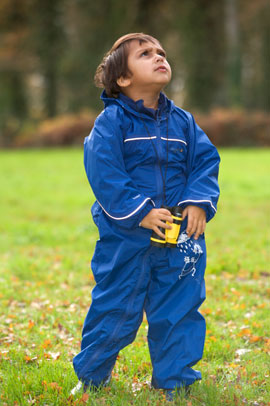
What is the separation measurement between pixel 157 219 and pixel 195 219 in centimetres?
24

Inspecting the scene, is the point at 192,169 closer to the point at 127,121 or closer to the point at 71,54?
the point at 127,121

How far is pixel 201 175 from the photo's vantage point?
3.07m

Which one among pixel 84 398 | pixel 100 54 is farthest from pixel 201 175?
pixel 100 54

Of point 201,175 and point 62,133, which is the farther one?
point 62,133

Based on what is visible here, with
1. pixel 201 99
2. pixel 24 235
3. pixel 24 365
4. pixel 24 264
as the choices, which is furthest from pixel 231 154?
pixel 24 365

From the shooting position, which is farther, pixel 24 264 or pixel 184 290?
pixel 24 264

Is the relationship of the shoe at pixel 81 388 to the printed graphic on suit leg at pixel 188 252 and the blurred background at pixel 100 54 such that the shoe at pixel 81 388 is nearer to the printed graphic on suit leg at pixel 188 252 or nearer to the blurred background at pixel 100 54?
the printed graphic on suit leg at pixel 188 252

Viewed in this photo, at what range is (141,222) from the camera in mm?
2912

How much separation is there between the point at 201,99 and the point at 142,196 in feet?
85.4

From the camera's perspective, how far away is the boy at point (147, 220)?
9.73 ft

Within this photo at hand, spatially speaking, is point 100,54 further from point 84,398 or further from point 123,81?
point 84,398

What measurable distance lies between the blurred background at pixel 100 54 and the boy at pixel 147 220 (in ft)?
70.2

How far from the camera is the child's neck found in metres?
3.15

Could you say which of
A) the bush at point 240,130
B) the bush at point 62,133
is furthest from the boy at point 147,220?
the bush at point 62,133
